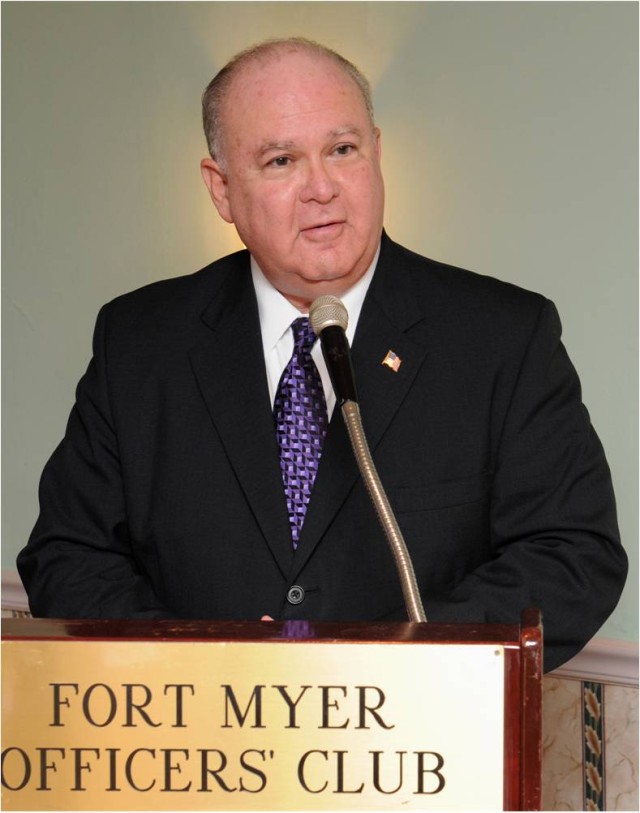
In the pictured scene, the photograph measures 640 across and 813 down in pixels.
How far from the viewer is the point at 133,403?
2.28m

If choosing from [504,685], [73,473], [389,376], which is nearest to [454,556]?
[389,376]

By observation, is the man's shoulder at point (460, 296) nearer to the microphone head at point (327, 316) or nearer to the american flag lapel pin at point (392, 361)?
the american flag lapel pin at point (392, 361)

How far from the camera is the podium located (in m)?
1.19

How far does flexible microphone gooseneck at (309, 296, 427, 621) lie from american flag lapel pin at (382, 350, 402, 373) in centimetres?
48

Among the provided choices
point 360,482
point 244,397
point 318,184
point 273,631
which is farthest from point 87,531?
point 273,631

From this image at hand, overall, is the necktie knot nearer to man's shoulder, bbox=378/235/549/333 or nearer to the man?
the man

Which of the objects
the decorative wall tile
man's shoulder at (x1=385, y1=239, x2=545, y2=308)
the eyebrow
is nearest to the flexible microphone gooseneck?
the eyebrow

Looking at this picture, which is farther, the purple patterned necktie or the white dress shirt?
the white dress shirt

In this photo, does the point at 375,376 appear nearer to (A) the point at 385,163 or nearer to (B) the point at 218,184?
(B) the point at 218,184

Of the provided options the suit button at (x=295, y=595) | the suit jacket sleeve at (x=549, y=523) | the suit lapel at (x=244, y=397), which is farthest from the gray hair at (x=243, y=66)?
the suit button at (x=295, y=595)

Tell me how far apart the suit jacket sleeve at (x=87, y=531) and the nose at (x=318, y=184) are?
1.66 ft

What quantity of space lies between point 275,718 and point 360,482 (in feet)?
2.98

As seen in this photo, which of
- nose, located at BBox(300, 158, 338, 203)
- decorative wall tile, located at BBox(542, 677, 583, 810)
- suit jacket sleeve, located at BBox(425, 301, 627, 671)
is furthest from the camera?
decorative wall tile, located at BBox(542, 677, 583, 810)

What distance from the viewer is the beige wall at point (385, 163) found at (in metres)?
2.88
